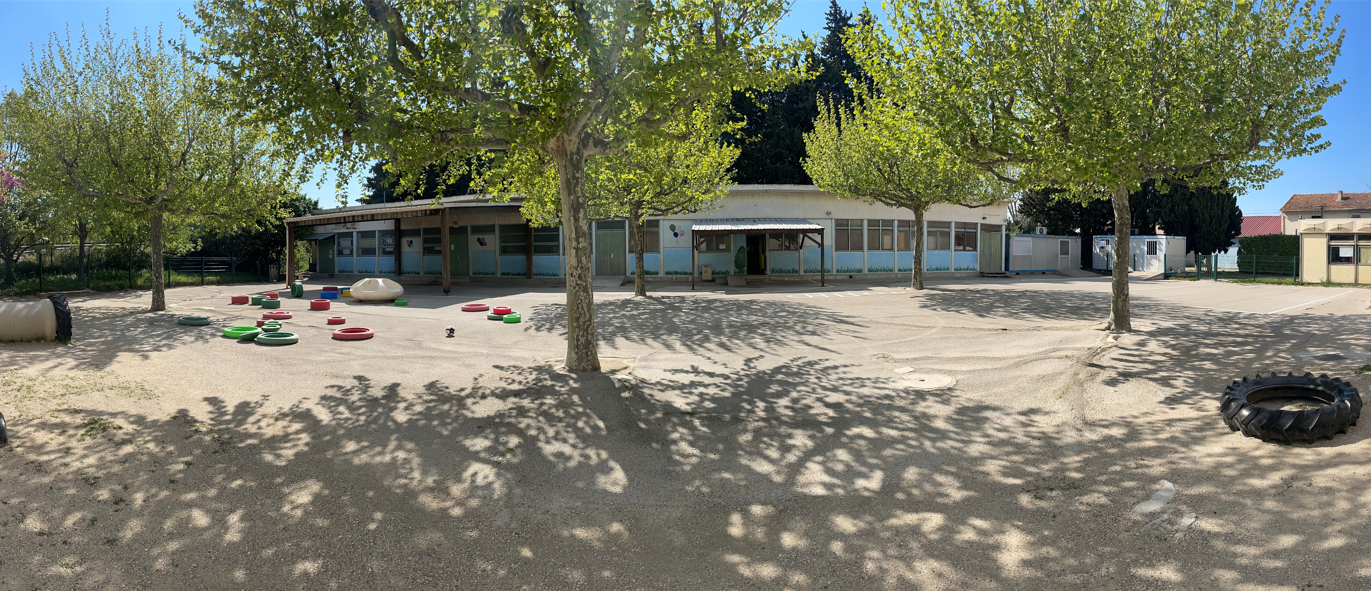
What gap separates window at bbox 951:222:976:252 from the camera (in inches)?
1252

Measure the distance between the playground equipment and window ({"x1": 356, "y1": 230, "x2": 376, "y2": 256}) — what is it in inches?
956

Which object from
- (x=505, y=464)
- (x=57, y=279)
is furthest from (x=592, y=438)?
(x=57, y=279)

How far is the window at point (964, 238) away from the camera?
3180cm

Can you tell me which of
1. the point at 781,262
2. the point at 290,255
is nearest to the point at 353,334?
the point at 781,262

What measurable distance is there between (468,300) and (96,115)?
32.7ft

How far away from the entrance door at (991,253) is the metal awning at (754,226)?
34.7 ft

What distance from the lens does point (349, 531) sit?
4293 mm

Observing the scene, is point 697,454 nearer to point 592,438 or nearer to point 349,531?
point 592,438

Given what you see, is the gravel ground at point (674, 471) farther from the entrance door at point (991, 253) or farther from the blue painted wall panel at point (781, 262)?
the entrance door at point (991, 253)

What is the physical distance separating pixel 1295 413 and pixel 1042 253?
35.2m

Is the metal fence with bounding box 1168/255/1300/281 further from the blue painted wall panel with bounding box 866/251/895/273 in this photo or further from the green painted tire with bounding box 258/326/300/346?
the green painted tire with bounding box 258/326/300/346

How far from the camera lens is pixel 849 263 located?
97.4 ft

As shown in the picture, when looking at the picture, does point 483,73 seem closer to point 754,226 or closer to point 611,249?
point 754,226

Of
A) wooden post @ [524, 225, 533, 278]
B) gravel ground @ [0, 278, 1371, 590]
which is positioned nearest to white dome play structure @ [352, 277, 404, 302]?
wooden post @ [524, 225, 533, 278]
